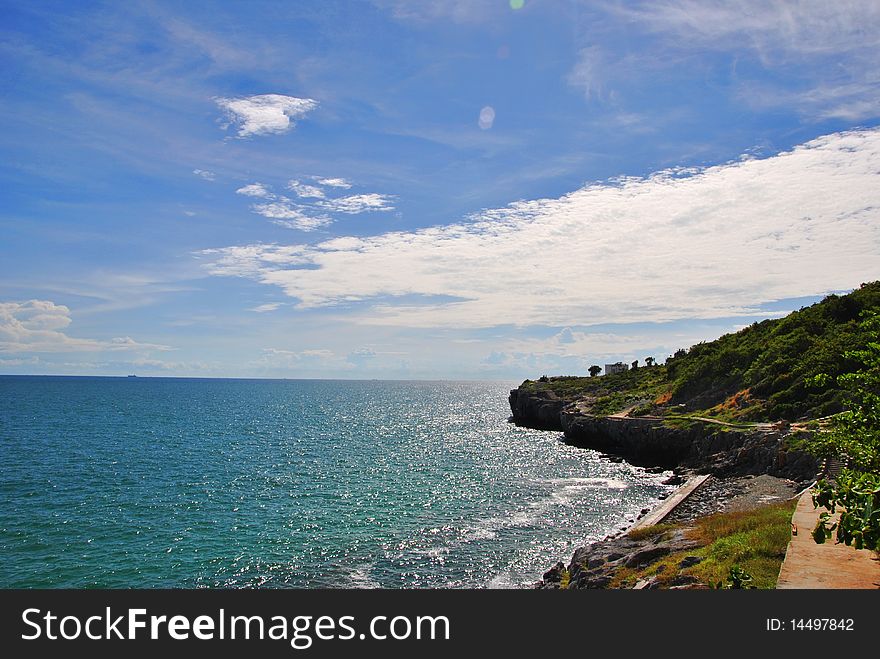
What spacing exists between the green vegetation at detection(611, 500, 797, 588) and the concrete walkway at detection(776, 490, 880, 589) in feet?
1.66

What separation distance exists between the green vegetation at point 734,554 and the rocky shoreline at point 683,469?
0.50 meters

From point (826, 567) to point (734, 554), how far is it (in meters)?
3.39

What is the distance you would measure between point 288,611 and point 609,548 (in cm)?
1944

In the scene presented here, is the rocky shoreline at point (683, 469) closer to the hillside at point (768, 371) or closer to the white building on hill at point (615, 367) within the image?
the hillside at point (768, 371)

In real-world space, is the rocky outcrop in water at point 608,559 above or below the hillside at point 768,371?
below

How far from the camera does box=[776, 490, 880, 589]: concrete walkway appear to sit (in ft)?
43.0

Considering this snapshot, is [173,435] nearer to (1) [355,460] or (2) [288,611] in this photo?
(1) [355,460]

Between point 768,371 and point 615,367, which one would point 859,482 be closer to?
point 768,371

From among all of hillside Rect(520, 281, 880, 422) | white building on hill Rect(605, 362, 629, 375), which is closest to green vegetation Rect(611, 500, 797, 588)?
hillside Rect(520, 281, 880, 422)

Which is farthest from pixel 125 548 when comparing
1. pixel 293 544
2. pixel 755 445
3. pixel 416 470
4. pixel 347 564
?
pixel 755 445

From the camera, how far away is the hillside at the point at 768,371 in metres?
51.8

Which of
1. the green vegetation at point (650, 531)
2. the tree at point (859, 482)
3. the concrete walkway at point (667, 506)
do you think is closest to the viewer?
the tree at point (859, 482)

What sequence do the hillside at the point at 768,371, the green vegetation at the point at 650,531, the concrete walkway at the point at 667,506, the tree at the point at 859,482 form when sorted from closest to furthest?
the tree at the point at 859,482, the green vegetation at the point at 650,531, the concrete walkway at the point at 667,506, the hillside at the point at 768,371

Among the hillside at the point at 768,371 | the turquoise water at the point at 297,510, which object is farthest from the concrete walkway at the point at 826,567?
the hillside at the point at 768,371
